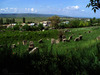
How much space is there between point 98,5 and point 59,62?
293 centimetres

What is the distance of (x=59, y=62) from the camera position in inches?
152

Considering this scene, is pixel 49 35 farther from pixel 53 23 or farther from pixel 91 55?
pixel 53 23

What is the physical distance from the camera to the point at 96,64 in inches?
143

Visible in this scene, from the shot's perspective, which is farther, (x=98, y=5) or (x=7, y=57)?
(x=98, y=5)

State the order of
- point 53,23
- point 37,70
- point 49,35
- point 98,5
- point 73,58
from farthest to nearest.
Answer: point 53,23 < point 49,35 < point 98,5 < point 73,58 < point 37,70

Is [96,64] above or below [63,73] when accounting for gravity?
above

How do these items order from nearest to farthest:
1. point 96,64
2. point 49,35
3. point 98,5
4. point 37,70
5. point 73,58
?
point 37,70
point 96,64
point 73,58
point 98,5
point 49,35

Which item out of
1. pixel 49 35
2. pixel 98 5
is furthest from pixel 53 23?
pixel 98 5

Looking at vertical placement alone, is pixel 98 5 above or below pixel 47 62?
above

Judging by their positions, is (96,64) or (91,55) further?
(91,55)

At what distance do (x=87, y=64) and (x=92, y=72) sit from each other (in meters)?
0.31

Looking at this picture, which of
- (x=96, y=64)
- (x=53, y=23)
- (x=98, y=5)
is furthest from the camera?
(x=53, y=23)

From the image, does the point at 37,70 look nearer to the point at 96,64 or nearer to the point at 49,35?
the point at 96,64

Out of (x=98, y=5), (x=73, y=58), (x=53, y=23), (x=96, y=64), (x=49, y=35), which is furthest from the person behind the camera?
(x=53, y=23)
